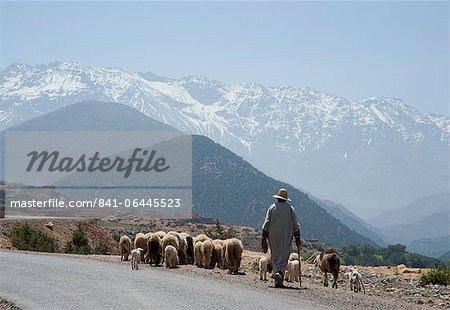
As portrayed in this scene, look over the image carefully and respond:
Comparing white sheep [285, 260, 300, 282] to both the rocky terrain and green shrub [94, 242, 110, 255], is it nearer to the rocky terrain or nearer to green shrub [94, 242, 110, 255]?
the rocky terrain

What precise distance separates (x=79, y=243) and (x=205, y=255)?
19530 millimetres

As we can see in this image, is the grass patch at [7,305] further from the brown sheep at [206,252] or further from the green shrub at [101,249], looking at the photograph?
the green shrub at [101,249]

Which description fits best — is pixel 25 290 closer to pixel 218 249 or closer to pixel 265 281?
pixel 265 281

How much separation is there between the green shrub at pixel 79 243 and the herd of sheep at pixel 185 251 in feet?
41.3

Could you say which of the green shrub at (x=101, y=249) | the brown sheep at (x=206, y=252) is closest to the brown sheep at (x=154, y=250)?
the brown sheep at (x=206, y=252)

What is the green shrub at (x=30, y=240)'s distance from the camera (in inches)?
1474

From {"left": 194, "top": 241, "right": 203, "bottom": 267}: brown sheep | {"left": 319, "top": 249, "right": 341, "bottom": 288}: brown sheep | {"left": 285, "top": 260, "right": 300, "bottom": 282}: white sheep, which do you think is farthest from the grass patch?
{"left": 319, "top": 249, "right": 341, "bottom": 288}: brown sheep

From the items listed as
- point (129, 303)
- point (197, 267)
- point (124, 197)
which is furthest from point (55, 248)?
point (124, 197)

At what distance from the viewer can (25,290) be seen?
18.0 metres

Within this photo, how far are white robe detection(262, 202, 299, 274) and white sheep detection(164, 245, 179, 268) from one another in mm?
5969

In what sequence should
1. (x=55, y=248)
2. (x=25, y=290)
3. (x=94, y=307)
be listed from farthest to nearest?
(x=55, y=248) < (x=25, y=290) < (x=94, y=307)

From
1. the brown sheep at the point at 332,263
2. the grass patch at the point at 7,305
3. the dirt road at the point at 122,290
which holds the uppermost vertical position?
the brown sheep at the point at 332,263

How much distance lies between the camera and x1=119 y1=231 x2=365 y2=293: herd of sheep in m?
22.9

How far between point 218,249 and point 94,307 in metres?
11.2
